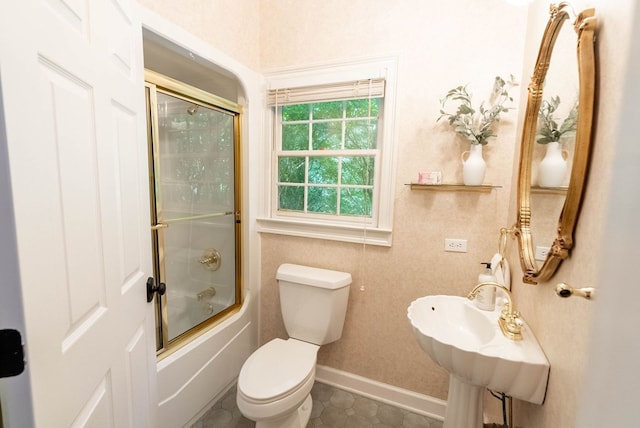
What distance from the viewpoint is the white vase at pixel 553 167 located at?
0.89m

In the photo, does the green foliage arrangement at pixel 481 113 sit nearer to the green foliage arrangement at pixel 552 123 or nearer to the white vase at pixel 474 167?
the white vase at pixel 474 167

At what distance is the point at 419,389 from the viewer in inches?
68.3

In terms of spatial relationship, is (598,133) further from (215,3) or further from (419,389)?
(215,3)

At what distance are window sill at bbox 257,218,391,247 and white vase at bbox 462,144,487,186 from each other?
52 centimetres

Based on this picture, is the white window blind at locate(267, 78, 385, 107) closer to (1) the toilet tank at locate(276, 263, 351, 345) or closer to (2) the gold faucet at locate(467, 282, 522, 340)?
(1) the toilet tank at locate(276, 263, 351, 345)

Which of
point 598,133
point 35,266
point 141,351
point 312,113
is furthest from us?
point 312,113

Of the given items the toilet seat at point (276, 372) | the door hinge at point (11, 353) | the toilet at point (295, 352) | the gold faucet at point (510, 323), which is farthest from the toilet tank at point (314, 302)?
the door hinge at point (11, 353)

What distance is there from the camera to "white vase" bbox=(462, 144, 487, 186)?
4.67 feet

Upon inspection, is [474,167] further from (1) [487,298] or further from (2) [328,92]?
(2) [328,92]

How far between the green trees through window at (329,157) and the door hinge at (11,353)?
1579 millimetres

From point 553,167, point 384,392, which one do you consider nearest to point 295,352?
point 384,392

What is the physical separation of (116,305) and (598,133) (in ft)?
4.70

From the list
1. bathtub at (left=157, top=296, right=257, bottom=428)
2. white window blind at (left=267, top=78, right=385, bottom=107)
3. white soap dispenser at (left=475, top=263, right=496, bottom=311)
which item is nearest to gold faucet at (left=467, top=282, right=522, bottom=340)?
white soap dispenser at (left=475, top=263, right=496, bottom=311)

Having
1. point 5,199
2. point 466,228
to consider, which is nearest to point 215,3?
point 5,199
